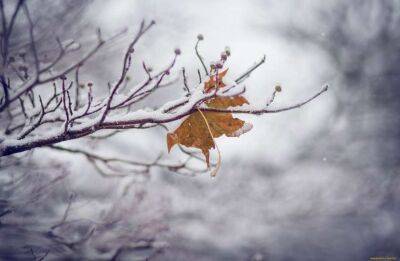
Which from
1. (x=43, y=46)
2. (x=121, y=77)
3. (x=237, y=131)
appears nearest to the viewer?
(x=121, y=77)

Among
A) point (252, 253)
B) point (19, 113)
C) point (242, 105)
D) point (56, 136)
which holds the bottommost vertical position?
point (56, 136)

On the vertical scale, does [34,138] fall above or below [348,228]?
below

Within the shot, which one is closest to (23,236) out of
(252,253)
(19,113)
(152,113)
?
(19,113)

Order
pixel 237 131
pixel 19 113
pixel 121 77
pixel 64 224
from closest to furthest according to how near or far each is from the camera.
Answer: pixel 121 77, pixel 237 131, pixel 19 113, pixel 64 224

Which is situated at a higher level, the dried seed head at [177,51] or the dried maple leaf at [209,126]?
the dried seed head at [177,51]

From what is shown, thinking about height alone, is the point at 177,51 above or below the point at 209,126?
above

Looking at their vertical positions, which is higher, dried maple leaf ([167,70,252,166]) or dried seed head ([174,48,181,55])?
dried seed head ([174,48,181,55])

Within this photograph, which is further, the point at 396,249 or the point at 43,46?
the point at 396,249

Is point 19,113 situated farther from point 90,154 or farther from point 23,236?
point 23,236
